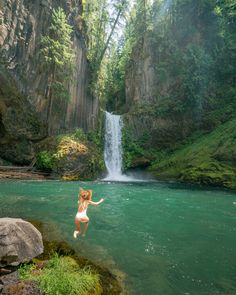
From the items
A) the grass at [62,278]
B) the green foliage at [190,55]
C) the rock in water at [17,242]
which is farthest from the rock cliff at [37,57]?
the grass at [62,278]

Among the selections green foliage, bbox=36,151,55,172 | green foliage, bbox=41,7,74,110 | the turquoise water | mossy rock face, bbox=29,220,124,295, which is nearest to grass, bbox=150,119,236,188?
the turquoise water

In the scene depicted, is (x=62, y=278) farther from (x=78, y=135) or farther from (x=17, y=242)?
(x=78, y=135)

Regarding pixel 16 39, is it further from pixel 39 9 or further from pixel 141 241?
pixel 141 241

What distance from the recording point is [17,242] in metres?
6.27

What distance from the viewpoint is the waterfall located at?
114ft

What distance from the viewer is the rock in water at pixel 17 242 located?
600cm

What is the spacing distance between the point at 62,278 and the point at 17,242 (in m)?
1.33

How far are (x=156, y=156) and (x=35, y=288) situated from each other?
106 feet

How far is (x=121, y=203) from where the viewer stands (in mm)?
15977

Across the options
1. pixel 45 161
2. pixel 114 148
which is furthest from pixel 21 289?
pixel 114 148

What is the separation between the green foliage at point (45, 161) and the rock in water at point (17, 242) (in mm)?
20204

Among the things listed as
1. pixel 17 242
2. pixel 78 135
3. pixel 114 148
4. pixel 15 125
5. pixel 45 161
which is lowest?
pixel 17 242

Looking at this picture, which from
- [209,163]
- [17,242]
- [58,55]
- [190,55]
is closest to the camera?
[17,242]

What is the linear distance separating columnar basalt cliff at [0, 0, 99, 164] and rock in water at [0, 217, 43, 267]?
20406 millimetres
